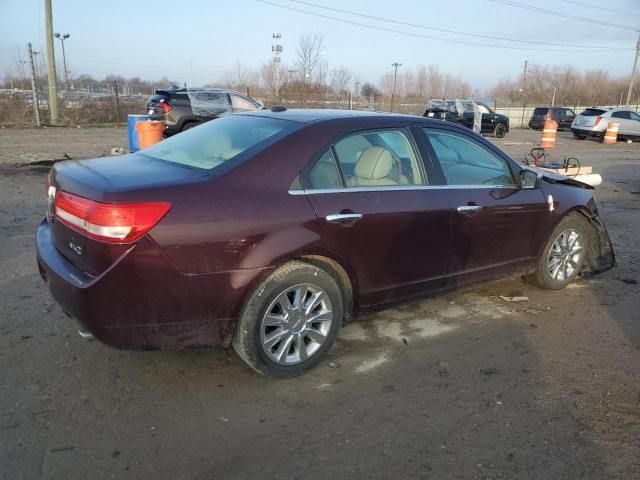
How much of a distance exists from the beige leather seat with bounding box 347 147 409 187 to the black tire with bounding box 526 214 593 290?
1847 millimetres

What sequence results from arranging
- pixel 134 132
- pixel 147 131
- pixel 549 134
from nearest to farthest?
1. pixel 147 131
2. pixel 134 132
3. pixel 549 134

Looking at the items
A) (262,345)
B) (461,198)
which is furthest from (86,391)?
(461,198)

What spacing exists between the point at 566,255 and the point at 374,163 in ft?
8.02

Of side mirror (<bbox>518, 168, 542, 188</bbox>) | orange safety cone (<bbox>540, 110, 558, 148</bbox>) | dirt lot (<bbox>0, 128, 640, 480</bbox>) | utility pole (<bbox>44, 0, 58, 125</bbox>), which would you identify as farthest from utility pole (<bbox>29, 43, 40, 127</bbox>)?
side mirror (<bbox>518, 168, 542, 188</bbox>)

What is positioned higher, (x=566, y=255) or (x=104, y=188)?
(x=104, y=188)

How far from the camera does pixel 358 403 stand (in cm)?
304

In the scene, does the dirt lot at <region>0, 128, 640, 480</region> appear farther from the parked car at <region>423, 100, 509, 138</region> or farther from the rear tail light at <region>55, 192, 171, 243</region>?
the parked car at <region>423, 100, 509, 138</region>

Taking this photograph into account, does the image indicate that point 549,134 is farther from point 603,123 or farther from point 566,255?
point 566,255

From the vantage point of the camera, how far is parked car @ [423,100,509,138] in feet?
80.8

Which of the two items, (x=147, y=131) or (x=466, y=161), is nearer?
(x=466, y=161)

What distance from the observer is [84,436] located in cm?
267

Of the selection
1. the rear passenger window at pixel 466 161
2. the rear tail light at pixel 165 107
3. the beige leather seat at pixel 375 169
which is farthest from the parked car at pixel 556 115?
the beige leather seat at pixel 375 169

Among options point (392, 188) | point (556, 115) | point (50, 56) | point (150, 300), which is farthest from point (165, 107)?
point (556, 115)

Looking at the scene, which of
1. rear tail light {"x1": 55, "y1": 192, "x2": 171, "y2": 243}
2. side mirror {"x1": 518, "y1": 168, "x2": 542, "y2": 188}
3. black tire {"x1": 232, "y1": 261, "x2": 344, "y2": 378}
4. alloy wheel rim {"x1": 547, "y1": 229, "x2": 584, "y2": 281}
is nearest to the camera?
rear tail light {"x1": 55, "y1": 192, "x2": 171, "y2": 243}
